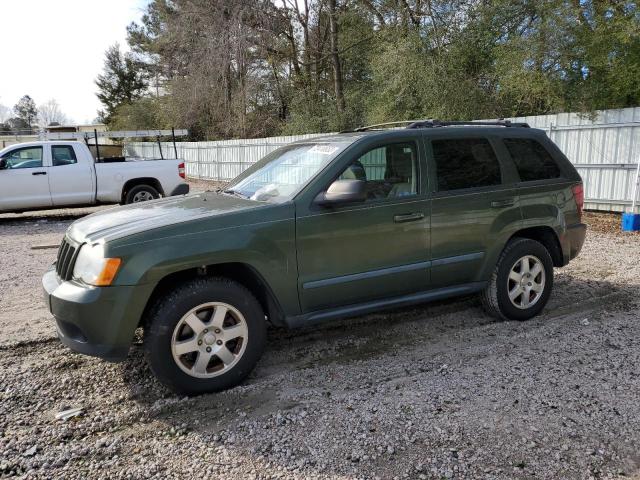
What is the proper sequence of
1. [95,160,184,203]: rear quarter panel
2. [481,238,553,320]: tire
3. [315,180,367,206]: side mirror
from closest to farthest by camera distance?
[315,180,367,206]: side mirror → [481,238,553,320]: tire → [95,160,184,203]: rear quarter panel

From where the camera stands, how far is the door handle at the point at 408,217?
13.6 feet

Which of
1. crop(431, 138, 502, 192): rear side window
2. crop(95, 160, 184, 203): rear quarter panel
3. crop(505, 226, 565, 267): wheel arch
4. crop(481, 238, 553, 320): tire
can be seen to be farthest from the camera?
crop(95, 160, 184, 203): rear quarter panel

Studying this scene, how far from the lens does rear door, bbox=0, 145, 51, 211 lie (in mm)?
11125

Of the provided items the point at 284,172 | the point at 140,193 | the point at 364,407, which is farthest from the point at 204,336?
the point at 140,193

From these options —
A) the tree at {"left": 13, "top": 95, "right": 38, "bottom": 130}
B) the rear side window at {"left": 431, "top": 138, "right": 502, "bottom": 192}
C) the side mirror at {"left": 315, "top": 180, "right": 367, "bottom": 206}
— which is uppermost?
the tree at {"left": 13, "top": 95, "right": 38, "bottom": 130}

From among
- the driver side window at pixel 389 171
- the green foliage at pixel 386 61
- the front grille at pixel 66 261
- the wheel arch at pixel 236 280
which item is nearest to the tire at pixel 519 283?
the driver side window at pixel 389 171

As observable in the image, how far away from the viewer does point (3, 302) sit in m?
5.78

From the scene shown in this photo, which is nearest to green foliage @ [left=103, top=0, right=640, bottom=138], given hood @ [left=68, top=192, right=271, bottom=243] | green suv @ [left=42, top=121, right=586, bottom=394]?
green suv @ [left=42, top=121, right=586, bottom=394]

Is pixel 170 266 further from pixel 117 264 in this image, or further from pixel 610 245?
pixel 610 245

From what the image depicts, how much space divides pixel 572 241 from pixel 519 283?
838 millimetres

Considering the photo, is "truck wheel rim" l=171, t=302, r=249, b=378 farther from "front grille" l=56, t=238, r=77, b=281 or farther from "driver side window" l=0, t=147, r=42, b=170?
"driver side window" l=0, t=147, r=42, b=170

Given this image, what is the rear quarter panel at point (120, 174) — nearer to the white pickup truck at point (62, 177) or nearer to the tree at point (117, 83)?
the white pickup truck at point (62, 177)

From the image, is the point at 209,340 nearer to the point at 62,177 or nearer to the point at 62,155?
the point at 62,177

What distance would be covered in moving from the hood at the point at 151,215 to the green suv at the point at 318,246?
2 centimetres
